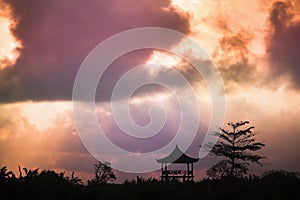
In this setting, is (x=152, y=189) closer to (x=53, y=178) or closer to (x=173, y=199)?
(x=173, y=199)

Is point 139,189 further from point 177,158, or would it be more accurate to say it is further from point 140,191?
point 177,158

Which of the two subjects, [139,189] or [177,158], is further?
[177,158]

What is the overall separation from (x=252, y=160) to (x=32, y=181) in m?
34.6

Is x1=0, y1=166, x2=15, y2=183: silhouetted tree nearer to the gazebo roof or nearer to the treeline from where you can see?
the treeline

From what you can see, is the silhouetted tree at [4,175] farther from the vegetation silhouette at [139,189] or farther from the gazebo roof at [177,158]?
the gazebo roof at [177,158]

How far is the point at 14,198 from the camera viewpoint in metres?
35.1

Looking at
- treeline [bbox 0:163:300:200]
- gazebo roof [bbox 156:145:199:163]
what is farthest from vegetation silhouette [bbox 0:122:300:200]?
gazebo roof [bbox 156:145:199:163]

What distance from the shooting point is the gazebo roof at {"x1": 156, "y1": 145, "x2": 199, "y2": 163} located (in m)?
59.3

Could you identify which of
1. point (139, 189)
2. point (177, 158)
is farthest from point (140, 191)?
point (177, 158)

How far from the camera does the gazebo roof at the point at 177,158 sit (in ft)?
195

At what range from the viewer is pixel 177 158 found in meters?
59.7

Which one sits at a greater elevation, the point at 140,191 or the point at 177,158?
the point at 177,158

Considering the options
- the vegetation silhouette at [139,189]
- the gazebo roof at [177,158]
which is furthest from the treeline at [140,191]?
the gazebo roof at [177,158]

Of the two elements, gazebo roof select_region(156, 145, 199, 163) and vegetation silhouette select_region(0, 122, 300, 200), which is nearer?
vegetation silhouette select_region(0, 122, 300, 200)
